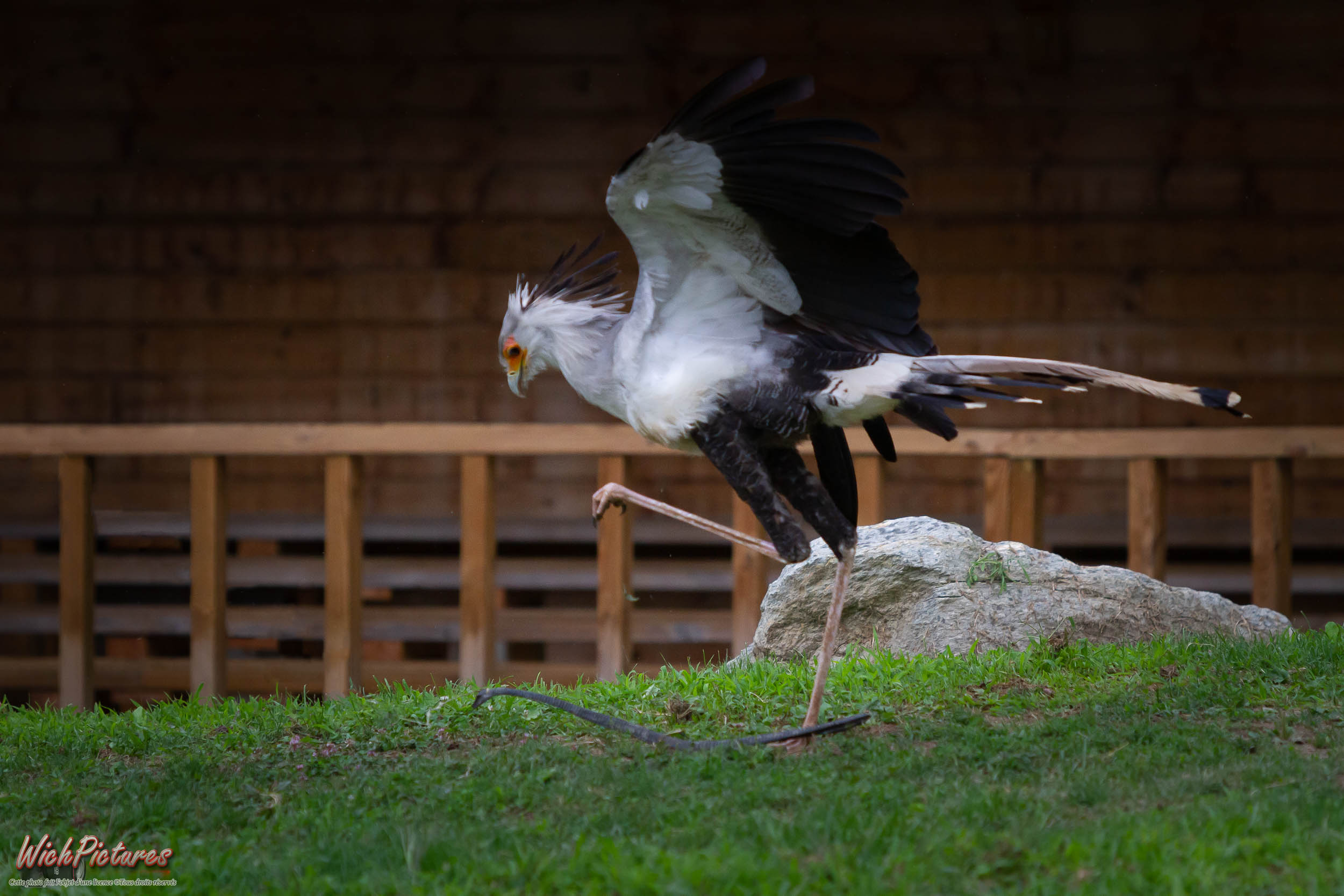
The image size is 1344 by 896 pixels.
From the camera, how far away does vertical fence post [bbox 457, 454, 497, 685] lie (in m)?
4.66

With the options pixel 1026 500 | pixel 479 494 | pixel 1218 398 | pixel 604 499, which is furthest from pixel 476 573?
pixel 1218 398

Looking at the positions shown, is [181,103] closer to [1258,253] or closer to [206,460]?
[206,460]

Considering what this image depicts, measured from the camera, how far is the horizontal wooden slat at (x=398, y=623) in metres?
5.92

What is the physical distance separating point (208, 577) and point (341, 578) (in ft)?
1.79

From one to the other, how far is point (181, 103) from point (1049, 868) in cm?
628

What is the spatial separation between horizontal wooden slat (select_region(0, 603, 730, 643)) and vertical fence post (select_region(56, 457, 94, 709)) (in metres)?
1.22

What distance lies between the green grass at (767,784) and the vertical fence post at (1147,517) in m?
1.01

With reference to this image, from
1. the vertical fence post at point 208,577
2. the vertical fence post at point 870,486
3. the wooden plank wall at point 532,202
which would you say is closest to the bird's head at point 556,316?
the vertical fence post at point 870,486

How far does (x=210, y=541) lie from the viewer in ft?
15.2

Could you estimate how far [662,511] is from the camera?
3.30 m

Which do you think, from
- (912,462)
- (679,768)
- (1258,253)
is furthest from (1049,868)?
(1258,253)

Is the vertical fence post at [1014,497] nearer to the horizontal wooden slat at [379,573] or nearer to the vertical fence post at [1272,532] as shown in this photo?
the vertical fence post at [1272,532]

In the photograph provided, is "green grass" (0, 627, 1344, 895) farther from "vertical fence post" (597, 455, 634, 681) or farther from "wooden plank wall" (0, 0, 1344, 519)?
"wooden plank wall" (0, 0, 1344, 519)

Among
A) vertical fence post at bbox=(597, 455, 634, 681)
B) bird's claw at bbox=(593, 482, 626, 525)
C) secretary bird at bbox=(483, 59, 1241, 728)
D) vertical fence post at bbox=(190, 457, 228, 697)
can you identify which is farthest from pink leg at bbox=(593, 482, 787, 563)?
vertical fence post at bbox=(190, 457, 228, 697)
